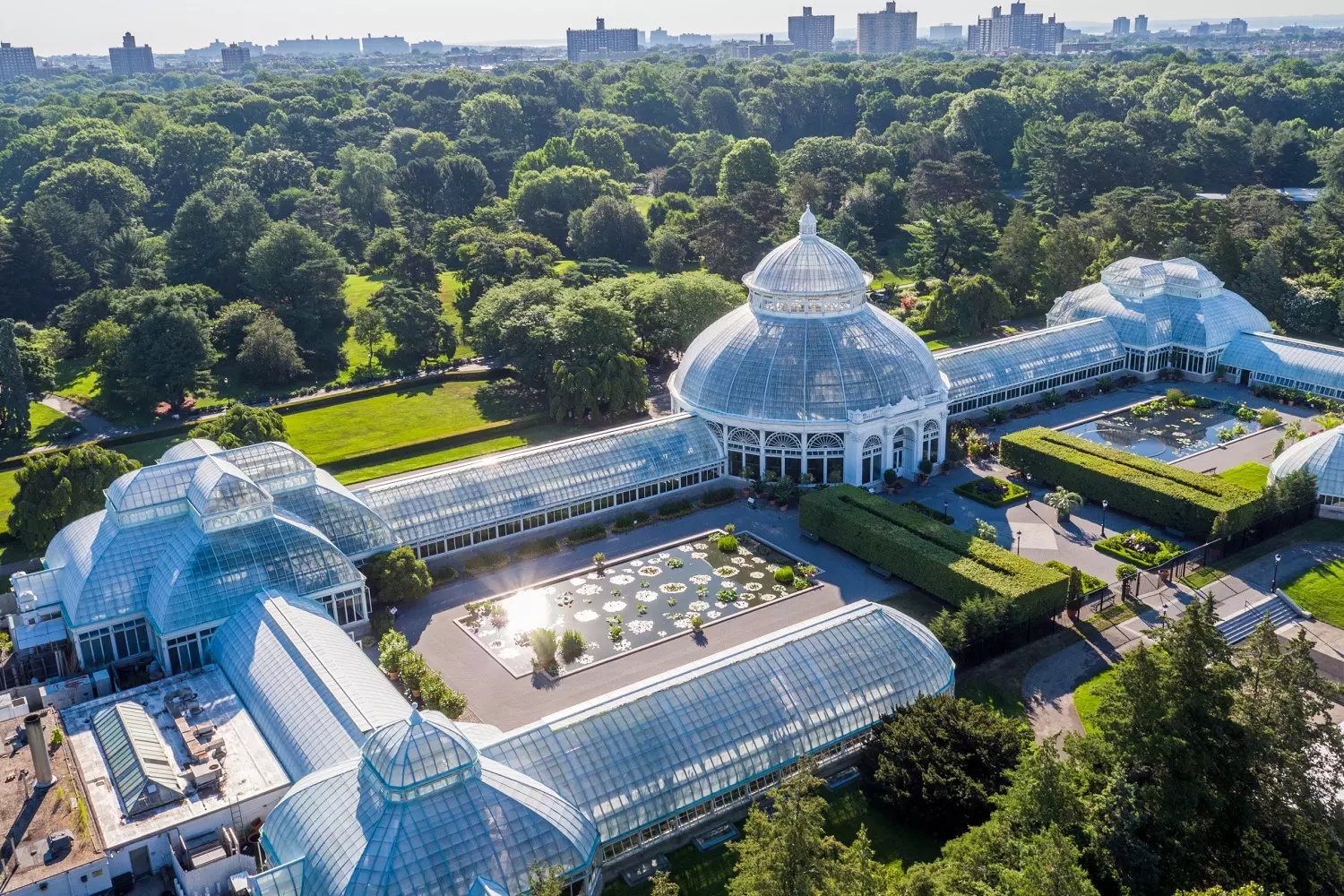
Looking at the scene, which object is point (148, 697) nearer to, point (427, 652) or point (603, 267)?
point (427, 652)

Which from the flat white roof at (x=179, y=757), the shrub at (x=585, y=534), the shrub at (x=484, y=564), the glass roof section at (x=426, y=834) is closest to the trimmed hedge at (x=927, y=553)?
the shrub at (x=585, y=534)

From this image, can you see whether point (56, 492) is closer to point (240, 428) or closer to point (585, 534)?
point (240, 428)

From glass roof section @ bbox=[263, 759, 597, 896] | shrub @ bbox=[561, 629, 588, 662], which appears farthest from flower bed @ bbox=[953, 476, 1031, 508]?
glass roof section @ bbox=[263, 759, 597, 896]

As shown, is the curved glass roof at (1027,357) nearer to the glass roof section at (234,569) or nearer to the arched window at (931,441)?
the arched window at (931,441)

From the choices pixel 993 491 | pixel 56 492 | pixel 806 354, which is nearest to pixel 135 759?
pixel 56 492

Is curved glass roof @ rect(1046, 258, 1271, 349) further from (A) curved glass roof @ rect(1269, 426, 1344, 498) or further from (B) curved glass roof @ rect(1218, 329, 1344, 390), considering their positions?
(A) curved glass roof @ rect(1269, 426, 1344, 498)
